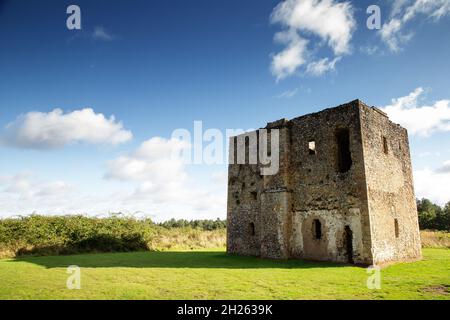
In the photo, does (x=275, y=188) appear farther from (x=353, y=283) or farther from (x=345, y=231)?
(x=353, y=283)

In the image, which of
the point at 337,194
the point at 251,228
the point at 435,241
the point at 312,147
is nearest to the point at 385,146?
the point at 312,147

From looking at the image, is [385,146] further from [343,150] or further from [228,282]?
[228,282]

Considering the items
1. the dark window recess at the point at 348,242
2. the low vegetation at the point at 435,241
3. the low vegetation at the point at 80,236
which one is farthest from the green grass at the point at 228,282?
the low vegetation at the point at 435,241

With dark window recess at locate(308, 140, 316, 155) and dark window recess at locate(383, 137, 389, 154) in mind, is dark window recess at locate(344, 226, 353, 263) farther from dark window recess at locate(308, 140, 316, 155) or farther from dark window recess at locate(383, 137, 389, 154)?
dark window recess at locate(383, 137, 389, 154)

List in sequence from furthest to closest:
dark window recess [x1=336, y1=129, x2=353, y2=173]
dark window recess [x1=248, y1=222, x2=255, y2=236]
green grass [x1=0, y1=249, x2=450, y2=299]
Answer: dark window recess [x1=248, y1=222, x2=255, y2=236] → dark window recess [x1=336, y1=129, x2=353, y2=173] → green grass [x1=0, y1=249, x2=450, y2=299]

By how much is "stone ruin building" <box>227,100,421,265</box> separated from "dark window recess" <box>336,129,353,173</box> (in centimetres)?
5

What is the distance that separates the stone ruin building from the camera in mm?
14727

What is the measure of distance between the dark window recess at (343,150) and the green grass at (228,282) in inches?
Result: 206

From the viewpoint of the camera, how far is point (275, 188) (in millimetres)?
17578

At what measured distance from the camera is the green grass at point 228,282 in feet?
27.5

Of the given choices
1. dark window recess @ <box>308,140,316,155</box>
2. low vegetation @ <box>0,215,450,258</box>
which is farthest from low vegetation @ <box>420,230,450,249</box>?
dark window recess @ <box>308,140,316,155</box>

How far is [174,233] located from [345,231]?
19.0 m

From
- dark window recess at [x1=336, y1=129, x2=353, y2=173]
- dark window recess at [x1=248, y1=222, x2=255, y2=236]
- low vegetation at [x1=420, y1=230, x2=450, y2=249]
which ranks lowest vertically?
low vegetation at [x1=420, y1=230, x2=450, y2=249]

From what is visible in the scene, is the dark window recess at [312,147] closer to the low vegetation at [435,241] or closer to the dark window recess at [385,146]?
the dark window recess at [385,146]
